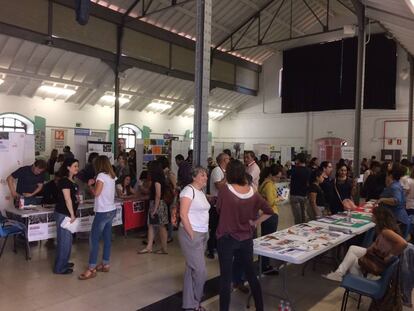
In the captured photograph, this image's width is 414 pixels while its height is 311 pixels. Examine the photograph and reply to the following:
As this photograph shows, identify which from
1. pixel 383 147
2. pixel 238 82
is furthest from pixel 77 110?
pixel 383 147

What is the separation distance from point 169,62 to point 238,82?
406 centimetres

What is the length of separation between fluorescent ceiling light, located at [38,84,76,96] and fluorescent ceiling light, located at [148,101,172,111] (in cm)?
324

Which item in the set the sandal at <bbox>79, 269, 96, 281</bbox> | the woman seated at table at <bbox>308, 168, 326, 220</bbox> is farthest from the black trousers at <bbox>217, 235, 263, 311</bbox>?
the woman seated at table at <bbox>308, 168, 326, 220</bbox>

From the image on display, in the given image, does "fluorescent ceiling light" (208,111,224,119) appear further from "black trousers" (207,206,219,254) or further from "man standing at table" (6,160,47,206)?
"black trousers" (207,206,219,254)

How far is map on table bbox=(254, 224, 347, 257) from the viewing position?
3.15 m

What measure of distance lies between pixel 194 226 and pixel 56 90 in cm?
960

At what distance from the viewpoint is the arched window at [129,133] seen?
13664 millimetres

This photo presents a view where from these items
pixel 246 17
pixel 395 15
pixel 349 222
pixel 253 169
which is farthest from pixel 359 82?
pixel 246 17

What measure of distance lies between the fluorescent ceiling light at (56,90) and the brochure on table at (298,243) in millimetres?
9262

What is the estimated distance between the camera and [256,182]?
15.9 ft

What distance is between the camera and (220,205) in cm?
287

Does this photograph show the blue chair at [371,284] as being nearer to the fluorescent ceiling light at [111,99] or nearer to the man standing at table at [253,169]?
the man standing at table at [253,169]

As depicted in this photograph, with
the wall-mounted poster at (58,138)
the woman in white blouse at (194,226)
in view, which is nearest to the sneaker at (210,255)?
the woman in white blouse at (194,226)

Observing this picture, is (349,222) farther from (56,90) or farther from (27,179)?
(56,90)
